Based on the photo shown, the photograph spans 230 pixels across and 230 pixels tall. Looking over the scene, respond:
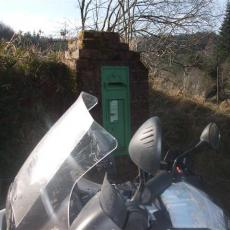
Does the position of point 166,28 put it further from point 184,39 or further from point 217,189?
point 217,189

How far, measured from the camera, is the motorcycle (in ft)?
5.93

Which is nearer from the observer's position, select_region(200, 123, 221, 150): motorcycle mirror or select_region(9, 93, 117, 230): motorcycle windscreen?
select_region(9, 93, 117, 230): motorcycle windscreen

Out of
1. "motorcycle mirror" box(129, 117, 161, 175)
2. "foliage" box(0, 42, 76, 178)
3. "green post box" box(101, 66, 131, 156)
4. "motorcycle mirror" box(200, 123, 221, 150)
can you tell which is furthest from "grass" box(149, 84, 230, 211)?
"motorcycle mirror" box(129, 117, 161, 175)

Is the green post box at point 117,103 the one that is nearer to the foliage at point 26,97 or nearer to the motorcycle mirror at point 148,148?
the foliage at point 26,97

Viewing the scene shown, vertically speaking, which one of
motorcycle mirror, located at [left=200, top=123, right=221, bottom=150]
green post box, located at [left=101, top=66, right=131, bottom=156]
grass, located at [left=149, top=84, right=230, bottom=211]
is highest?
motorcycle mirror, located at [left=200, top=123, right=221, bottom=150]

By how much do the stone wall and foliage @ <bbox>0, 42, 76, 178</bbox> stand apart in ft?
0.75

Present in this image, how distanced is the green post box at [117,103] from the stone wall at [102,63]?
6cm

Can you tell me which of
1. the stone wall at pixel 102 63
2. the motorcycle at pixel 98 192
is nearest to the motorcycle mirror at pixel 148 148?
the motorcycle at pixel 98 192

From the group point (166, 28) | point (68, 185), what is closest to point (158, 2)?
point (166, 28)

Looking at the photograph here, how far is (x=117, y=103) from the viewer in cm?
651

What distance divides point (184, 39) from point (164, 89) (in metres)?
4.93

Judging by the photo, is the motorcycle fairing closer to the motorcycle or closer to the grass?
the motorcycle

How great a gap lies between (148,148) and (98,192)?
0.43 metres

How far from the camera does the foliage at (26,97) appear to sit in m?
6.07
